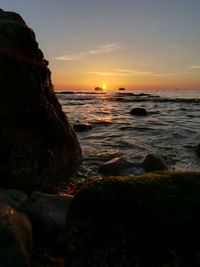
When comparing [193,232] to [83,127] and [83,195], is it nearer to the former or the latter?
[83,195]

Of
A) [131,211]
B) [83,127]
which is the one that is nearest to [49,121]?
[131,211]

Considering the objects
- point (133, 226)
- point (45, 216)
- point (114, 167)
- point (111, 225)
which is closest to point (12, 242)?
point (111, 225)

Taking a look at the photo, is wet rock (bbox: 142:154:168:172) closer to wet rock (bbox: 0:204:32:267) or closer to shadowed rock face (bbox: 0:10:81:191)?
shadowed rock face (bbox: 0:10:81:191)

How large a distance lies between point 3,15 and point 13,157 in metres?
2.89

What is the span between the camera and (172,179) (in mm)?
3824

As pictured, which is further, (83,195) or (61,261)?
(61,261)

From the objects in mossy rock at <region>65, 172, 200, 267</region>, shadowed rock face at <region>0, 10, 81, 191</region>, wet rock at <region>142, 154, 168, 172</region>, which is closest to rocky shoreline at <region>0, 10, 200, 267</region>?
mossy rock at <region>65, 172, 200, 267</region>

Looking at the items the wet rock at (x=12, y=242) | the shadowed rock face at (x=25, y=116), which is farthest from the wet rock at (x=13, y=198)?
the wet rock at (x=12, y=242)

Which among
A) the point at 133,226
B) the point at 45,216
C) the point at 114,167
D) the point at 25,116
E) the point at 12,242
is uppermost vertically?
the point at 25,116

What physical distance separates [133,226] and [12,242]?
1061 millimetres

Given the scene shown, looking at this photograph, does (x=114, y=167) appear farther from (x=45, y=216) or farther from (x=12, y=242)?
(x=12, y=242)

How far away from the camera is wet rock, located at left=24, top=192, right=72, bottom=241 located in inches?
177

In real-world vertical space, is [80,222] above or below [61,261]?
above

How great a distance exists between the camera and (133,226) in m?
3.34
